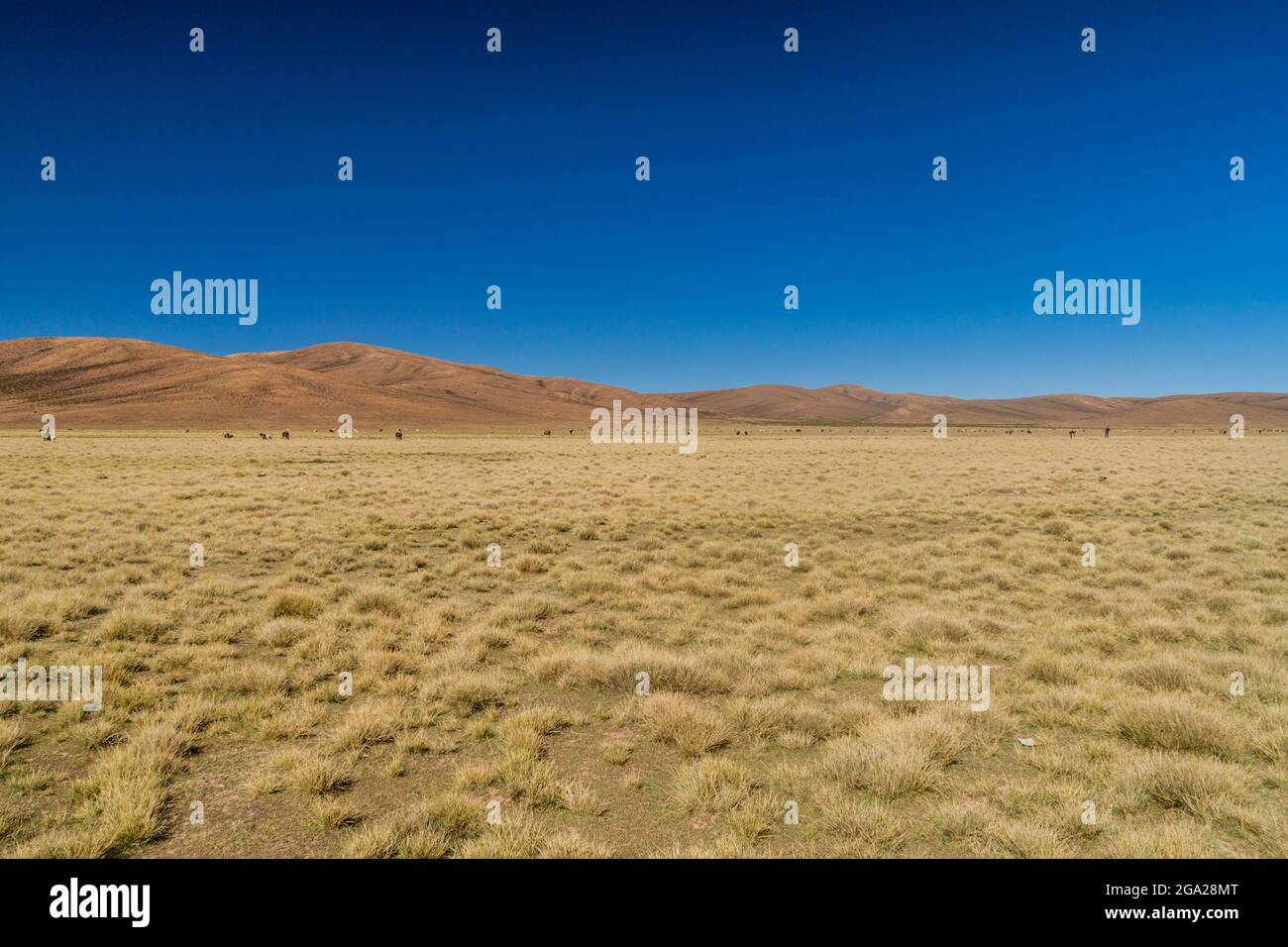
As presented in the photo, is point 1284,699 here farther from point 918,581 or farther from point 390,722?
point 390,722

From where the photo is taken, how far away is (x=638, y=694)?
633 cm

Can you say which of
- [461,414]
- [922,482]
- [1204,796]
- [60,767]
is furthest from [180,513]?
[461,414]

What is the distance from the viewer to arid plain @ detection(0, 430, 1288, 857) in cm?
398

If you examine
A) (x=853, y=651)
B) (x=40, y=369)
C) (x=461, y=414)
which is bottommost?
(x=853, y=651)

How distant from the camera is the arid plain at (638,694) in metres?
3.98

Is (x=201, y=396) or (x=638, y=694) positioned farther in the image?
(x=201, y=396)

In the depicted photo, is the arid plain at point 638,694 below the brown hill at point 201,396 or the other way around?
below

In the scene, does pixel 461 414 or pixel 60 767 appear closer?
pixel 60 767

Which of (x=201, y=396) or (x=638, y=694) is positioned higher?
(x=201, y=396)

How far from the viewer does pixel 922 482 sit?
28562 mm

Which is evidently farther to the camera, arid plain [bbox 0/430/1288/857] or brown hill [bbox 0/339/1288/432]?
brown hill [bbox 0/339/1288/432]

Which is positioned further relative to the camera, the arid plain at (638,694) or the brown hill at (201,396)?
the brown hill at (201,396)

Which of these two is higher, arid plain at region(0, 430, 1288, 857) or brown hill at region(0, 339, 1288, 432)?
brown hill at region(0, 339, 1288, 432)

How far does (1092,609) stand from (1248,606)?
2127 mm
